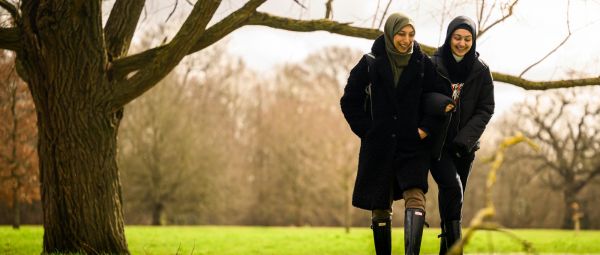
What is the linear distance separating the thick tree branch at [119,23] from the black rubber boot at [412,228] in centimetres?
441

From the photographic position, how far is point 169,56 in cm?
674

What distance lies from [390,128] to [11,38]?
4.58 meters

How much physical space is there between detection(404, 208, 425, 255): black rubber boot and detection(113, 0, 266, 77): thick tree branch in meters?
3.22

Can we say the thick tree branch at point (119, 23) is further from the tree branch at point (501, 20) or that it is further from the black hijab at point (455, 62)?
the black hijab at point (455, 62)

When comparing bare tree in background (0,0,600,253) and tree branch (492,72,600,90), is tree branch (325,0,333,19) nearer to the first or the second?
bare tree in background (0,0,600,253)

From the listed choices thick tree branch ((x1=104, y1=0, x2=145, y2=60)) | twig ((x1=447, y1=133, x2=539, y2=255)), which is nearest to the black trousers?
twig ((x1=447, y1=133, x2=539, y2=255))

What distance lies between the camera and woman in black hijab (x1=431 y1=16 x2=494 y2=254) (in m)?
4.97

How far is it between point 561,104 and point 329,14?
3238cm

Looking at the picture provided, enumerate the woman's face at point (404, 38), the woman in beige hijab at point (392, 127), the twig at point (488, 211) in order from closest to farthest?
the twig at point (488, 211), the woman's face at point (404, 38), the woman in beige hijab at point (392, 127)

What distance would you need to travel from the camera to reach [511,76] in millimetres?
7355

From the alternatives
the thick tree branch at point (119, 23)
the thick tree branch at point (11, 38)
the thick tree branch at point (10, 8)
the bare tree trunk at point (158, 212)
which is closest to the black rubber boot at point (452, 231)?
the thick tree branch at point (119, 23)

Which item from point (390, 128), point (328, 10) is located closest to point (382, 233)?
point (390, 128)

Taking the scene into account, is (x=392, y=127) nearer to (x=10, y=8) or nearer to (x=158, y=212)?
(x=10, y=8)

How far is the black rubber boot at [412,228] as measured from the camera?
464cm
